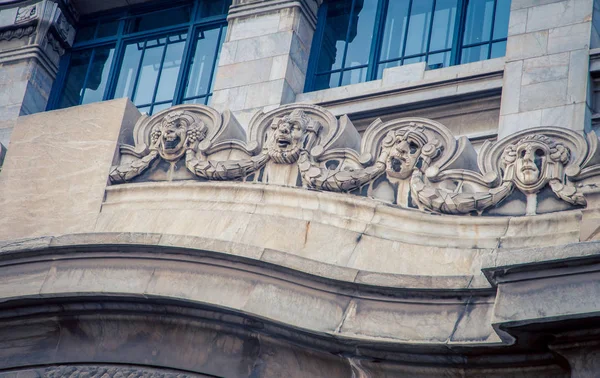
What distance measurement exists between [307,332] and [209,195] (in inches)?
90.4

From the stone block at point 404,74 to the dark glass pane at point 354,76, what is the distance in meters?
0.73

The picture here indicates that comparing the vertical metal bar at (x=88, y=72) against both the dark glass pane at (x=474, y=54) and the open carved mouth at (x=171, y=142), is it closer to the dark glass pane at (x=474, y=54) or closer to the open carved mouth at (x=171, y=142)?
the dark glass pane at (x=474, y=54)

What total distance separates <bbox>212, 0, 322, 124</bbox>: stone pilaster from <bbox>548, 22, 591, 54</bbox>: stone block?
3915mm

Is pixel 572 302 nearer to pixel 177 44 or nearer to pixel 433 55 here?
pixel 433 55

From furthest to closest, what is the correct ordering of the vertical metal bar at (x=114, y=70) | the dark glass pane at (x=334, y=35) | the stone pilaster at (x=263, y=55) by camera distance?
1. the vertical metal bar at (x=114, y=70)
2. the dark glass pane at (x=334, y=35)
3. the stone pilaster at (x=263, y=55)

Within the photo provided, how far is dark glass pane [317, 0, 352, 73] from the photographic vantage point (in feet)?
54.8

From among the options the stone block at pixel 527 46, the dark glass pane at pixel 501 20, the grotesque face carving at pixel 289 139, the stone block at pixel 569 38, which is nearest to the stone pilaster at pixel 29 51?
the dark glass pane at pixel 501 20

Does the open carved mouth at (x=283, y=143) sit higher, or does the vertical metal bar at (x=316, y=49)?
the vertical metal bar at (x=316, y=49)

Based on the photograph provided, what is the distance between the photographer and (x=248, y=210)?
1105 centimetres

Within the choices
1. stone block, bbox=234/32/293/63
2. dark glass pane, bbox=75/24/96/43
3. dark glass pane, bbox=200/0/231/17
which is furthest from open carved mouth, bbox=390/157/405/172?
dark glass pane, bbox=75/24/96/43

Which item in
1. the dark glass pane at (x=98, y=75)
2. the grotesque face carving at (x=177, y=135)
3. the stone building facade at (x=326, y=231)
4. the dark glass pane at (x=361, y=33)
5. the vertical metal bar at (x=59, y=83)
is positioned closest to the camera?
the stone building facade at (x=326, y=231)

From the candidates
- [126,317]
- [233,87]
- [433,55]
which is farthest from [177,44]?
[126,317]

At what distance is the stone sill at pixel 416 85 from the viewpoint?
14359 millimetres

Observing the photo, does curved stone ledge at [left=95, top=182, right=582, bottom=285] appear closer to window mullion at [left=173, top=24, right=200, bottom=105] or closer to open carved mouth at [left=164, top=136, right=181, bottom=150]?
open carved mouth at [left=164, top=136, right=181, bottom=150]
